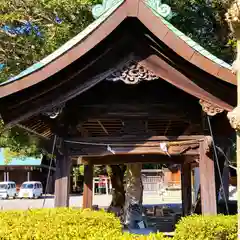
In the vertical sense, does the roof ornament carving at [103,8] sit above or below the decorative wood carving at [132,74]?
above

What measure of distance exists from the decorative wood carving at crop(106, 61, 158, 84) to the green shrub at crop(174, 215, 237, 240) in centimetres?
225

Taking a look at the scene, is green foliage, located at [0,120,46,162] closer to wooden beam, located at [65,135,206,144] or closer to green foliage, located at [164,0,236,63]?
wooden beam, located at [65,135,206,144]

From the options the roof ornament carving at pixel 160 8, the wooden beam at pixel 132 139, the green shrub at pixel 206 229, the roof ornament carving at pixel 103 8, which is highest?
the roof ornament carving at pixel 103 8

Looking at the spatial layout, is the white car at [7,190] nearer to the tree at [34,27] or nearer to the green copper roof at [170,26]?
the tree at [34,27]

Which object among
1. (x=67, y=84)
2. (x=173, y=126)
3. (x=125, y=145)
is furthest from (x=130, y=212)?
(x=67, y=84)

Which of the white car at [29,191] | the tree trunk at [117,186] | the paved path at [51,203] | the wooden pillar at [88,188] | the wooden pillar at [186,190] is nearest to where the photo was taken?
the wooden pillar at [88,188]

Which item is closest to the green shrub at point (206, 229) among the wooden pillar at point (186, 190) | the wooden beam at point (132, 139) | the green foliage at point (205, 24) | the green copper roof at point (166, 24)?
the wooden beam at point (132, 139)

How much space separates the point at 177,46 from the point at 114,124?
3395 mm

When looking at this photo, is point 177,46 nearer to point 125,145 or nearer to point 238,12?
point 125,145

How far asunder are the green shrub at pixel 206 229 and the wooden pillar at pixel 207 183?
108cm

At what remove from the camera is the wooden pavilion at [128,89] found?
6160 millimetres

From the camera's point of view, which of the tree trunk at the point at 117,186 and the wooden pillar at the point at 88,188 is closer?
the wooden pillar at the point at 88,188

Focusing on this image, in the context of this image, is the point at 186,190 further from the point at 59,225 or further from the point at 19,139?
the point at 19,139

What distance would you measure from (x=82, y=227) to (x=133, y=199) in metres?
6.78
